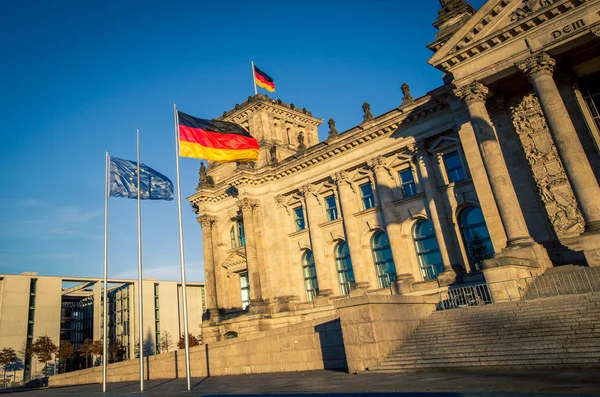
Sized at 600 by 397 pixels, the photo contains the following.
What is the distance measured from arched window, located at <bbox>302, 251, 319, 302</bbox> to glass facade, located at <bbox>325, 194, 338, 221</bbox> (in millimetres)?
3771

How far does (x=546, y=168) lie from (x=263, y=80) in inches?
1090

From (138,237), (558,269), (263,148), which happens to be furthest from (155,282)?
(558,269)

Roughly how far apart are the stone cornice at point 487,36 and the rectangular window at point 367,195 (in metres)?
11.9

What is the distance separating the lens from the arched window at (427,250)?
29.5 m

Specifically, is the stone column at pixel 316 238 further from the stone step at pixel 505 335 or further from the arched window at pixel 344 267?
the stone step at pixel 505 335

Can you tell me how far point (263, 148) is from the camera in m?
40.2

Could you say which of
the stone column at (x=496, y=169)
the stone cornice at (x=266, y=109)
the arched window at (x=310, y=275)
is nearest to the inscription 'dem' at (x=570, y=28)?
the stone column at (x=496, y=169)

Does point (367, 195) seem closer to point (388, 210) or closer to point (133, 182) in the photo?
point (388, 210)

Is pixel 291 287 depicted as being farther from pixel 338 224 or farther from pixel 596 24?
pixel 596 24

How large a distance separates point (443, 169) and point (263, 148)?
17.4 meters

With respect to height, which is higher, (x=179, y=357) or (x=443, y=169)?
(x=443, y=169)

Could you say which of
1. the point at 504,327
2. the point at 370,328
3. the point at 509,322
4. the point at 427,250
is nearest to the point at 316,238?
the point at 427,250

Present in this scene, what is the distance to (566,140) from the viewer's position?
1953 centimetres

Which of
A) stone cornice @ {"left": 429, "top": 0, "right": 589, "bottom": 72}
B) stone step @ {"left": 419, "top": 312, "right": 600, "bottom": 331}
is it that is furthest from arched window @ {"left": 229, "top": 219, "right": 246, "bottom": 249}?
stone step @ {"left": 419, "top": 312, "right": 600, "bottom": 331}
